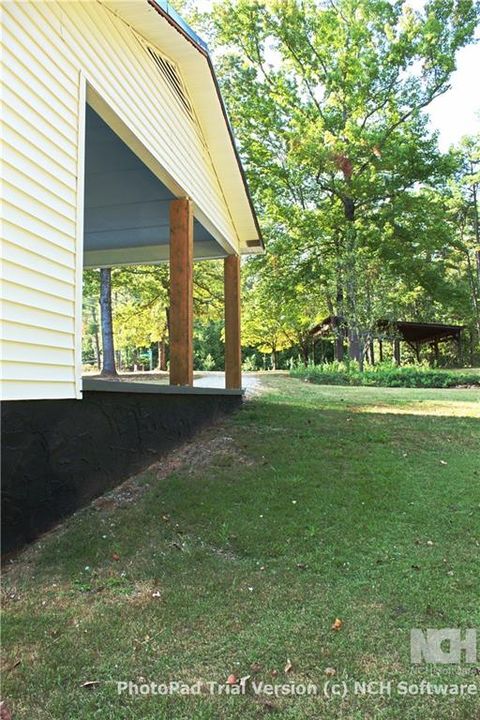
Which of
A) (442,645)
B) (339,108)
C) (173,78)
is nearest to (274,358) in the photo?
(339,108)

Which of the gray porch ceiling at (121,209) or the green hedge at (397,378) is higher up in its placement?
the gray porch ceiling at (121,209)

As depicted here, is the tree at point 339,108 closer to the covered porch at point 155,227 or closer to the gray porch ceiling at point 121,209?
the covered porch at point 155,227

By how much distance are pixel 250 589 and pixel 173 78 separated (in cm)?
496

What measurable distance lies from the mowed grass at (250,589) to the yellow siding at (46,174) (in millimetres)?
1083

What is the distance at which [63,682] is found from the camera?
1.91 meters

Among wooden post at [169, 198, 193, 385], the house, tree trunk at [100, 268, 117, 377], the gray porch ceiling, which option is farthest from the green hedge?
wooden post at [169, 198, 193, 385]

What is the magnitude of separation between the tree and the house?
10.9 m

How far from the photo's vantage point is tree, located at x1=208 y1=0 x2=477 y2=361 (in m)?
16.6

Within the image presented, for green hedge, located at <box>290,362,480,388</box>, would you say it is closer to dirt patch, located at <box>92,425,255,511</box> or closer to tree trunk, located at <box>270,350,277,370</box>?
dirt patch, located at <box>92,425,255,511</box>

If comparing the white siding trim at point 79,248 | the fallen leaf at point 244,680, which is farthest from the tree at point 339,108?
the fallen leaf at point 244,680

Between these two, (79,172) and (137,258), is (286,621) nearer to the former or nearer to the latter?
(79,172)

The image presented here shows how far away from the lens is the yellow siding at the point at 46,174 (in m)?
2.60

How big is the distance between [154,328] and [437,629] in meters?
18.5

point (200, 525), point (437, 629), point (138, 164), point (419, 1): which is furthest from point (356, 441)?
point (419, 1)
